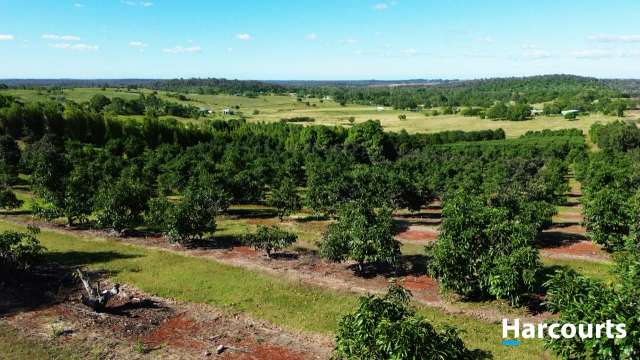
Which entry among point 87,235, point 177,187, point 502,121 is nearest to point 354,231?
point 87,235

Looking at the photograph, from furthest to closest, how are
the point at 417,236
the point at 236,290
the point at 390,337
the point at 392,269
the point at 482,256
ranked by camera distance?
1. the point at 417,236
2. the point at 392,269
3. the point at 236,290
4. the point at 482,256
5. the point at 390,337

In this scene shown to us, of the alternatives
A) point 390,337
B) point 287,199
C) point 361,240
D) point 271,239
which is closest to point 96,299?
point 271,239

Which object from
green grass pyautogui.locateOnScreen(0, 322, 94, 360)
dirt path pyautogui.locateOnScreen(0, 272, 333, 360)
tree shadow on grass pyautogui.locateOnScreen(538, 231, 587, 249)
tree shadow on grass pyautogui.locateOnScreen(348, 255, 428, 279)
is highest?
green grass pyautogui.locateOnScreen(0, 322, 94, 360)

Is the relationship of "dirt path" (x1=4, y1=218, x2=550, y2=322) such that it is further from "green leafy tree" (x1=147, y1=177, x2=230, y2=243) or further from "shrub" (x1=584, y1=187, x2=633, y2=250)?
"shrub" (x1=584, y1=187, x2=633, y2=250)

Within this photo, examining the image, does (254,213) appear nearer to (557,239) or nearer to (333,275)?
(333,275)

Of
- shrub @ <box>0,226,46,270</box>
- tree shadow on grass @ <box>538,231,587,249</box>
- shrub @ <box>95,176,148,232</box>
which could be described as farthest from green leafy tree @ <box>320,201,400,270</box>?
shrub @ <box>0,226,46,270</box>

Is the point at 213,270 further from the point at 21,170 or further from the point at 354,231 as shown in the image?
the point at 21,170
